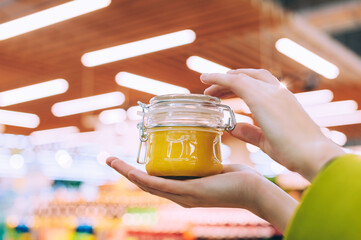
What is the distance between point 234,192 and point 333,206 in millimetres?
493

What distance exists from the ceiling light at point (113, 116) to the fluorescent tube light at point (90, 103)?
90 cm

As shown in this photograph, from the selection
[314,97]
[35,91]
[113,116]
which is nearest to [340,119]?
[314,97]

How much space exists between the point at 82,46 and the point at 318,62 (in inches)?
118

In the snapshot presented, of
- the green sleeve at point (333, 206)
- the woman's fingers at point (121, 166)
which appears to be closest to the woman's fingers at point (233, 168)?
the woman's fingers at point (121, 166)

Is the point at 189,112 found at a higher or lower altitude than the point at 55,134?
lower

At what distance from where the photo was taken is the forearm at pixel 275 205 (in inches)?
39.5

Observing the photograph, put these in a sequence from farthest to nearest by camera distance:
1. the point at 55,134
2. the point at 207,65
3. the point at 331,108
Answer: the point at 55,134 → the point at 331,108 → the point at 207,65

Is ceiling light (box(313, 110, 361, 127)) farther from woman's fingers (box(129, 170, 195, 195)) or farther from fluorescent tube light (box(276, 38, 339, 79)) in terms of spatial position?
woman's fingers (box(129, 170, 195, 195))

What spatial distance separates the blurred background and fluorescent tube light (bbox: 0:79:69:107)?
0.02 m

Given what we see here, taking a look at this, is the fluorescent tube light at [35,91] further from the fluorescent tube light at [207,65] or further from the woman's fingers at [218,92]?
the woman's fingers at [218,92]

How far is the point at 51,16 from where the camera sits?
4031 mm

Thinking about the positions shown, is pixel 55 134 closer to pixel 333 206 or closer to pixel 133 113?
pixel 133 113

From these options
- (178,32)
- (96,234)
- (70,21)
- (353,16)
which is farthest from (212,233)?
(353,16)

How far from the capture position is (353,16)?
11.0m
